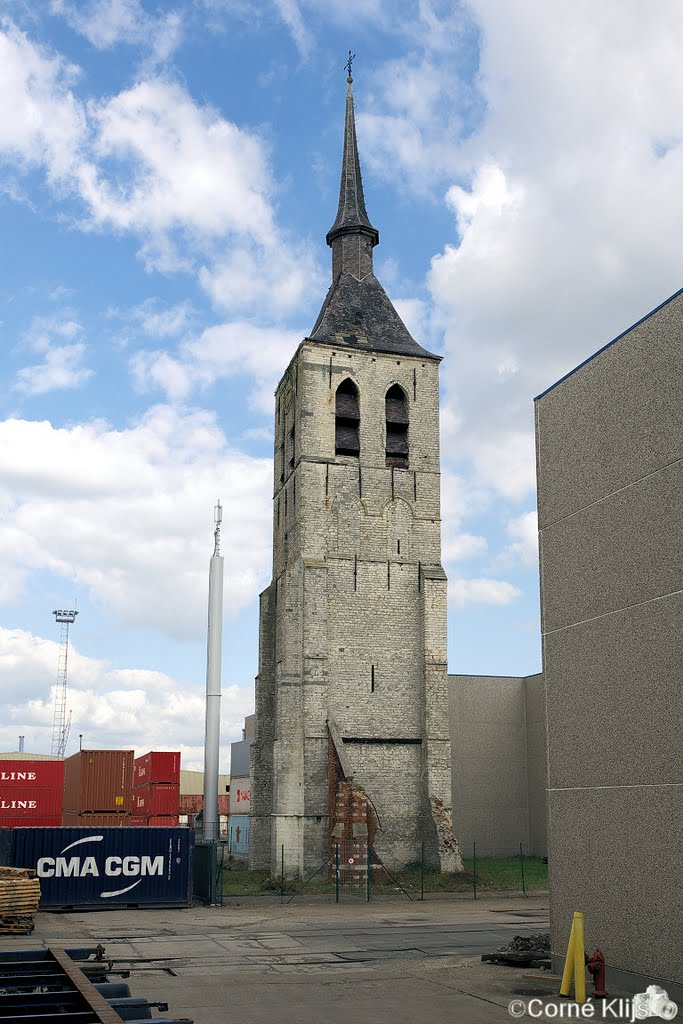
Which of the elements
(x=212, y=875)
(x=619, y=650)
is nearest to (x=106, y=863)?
(x=212, y=875)

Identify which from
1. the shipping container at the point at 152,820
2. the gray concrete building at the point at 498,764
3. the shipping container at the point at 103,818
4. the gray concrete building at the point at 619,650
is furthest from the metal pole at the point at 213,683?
the gray concrete building at the point at 619,650

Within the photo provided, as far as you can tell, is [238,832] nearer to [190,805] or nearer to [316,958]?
[190,805]

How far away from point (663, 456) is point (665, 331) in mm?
1548

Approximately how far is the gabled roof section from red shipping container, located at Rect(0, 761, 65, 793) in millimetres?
17927

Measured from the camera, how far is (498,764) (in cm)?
3931

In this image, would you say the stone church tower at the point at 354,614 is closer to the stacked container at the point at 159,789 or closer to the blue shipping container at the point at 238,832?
the stacked container at the point at 159,789

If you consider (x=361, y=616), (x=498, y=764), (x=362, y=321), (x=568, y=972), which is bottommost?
(x=568, y=972)

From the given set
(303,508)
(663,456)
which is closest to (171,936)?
(663,456)

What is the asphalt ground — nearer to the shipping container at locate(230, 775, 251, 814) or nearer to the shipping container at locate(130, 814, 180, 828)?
the shipping container at locate(130, 814, 180, 828)

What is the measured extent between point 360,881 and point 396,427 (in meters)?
15.0

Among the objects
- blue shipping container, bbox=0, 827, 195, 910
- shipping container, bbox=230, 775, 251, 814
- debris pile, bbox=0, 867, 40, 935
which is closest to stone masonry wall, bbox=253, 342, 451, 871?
blue shipping container, bbox=0, 827, 195, 910

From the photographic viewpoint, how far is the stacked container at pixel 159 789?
3584 cm

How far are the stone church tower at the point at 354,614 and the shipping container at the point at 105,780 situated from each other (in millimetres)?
4802

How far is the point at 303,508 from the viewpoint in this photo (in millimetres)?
32406
